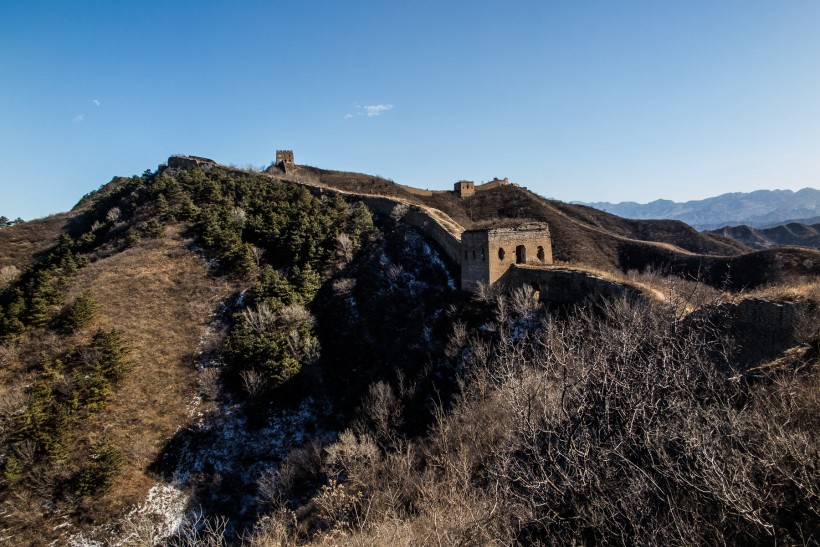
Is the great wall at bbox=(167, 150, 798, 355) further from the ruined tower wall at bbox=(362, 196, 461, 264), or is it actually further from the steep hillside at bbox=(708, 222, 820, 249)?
the steep hillside at bbox=(708, 222, 820, 249)

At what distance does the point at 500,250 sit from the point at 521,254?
4.43ft

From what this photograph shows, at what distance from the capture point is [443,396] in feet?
57.9

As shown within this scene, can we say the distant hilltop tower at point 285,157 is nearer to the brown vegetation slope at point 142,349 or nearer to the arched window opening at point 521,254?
the brown vegetation slope at point 142,349

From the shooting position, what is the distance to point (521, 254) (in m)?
22.0

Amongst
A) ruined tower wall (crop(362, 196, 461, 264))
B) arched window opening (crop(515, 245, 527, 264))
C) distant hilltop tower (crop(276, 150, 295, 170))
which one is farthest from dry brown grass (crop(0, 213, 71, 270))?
arched window opening (crop(515, 245, 527, 264))

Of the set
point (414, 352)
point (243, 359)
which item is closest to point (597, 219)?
point (414, 352)

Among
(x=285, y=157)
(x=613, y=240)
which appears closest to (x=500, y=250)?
(x=613, y=240)

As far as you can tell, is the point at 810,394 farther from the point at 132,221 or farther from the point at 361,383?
the point at 132,221

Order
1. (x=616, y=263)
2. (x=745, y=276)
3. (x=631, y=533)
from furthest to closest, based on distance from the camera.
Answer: (x=616, y=263) < (x=745, y=276) < (x=631, y=533)

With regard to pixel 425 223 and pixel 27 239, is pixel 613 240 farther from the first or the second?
pixel 27 239

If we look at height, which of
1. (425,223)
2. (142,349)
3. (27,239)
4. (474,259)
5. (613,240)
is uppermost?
(27,239)

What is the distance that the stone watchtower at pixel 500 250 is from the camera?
21344 mm

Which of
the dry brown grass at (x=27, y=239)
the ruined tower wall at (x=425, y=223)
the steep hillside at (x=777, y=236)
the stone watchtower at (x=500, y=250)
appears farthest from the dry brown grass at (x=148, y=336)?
the steep hillside at (x=777, y=236)

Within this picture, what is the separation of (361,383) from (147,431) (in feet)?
30.8
